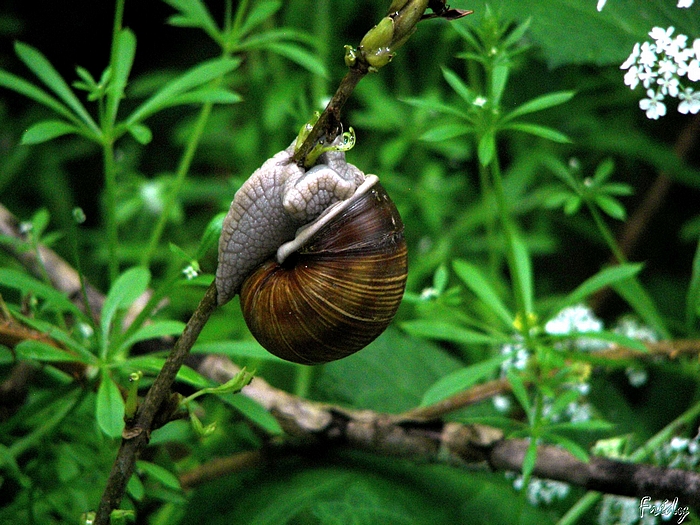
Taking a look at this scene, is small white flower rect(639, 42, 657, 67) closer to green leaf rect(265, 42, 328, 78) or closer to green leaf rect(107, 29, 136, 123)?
green leaf rect(265, 42, 328, 78)

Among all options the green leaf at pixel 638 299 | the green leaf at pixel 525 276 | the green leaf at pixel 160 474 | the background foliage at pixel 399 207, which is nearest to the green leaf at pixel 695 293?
the background foliage at pixel 399 207

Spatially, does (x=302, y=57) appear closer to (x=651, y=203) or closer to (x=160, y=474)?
(x=160, y=474)

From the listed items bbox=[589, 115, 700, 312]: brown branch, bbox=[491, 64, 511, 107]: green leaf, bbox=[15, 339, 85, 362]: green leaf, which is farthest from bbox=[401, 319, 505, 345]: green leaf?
bbox=[589, 115, 700, 312]: brown branch

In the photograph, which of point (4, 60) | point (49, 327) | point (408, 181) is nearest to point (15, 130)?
point (4, 60)

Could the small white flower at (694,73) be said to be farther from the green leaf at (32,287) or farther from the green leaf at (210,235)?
the green leaf at (32,287)

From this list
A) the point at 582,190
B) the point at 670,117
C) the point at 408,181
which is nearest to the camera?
the point at 582,190

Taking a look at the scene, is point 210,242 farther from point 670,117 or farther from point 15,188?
point 670,117
